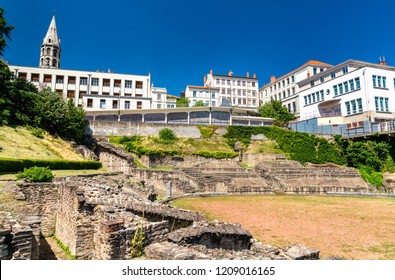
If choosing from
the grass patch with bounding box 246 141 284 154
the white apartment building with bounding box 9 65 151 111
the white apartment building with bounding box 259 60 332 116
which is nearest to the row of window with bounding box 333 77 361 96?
the white apartment building with bounding box 259 60 332 116

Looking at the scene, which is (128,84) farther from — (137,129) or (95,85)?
(137,129)

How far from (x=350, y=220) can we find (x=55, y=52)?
242 ft

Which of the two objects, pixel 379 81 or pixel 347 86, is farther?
pixel 347 86

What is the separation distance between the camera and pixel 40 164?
18609mm

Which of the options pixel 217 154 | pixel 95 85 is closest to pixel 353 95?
pixel 217 154

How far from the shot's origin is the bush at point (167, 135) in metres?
39.2

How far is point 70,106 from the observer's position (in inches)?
1344

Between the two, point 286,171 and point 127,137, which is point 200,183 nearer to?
point 286,171

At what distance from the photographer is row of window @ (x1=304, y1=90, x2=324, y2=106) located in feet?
174

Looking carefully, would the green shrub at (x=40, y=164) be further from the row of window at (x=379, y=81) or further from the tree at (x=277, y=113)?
the row of window at (x=379, y=81)

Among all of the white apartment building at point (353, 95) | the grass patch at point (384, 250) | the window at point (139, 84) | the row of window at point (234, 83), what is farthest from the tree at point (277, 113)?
the grass patch at point (384, 250)

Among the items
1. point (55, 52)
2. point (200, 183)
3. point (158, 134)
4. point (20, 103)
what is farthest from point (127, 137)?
point (55, 52)

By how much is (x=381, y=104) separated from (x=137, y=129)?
137 ft

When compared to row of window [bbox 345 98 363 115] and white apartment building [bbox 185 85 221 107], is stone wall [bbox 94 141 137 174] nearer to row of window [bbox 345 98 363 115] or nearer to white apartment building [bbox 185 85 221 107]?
row of window [bbox 345 98 363 115]
